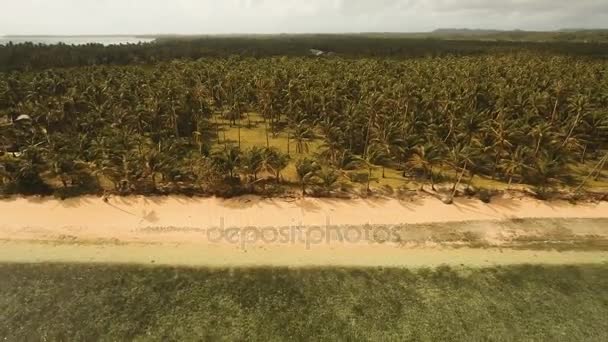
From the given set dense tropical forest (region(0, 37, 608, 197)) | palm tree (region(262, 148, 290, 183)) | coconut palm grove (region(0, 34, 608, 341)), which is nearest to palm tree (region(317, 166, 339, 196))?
dense tropical forest (region(0, 37, 608, 197))

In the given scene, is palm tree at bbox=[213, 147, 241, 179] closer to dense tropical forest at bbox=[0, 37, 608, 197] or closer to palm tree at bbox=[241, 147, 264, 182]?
dense tropical forest at bbox=[0, 37, 608, 197]

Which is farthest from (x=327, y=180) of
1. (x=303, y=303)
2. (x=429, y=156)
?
(x=303, y=303)

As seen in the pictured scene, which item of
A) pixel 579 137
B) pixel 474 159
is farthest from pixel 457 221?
pixel 579 137

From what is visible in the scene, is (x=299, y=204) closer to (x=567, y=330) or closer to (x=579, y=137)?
(x=567, y=330)

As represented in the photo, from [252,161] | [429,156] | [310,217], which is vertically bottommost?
[310,217]

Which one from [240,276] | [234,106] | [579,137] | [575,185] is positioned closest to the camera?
[240,276]

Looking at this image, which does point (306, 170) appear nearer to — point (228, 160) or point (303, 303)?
point (228, 160)

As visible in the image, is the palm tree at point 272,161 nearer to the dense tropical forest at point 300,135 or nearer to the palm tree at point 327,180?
the dense tropical forest at point 300,135
